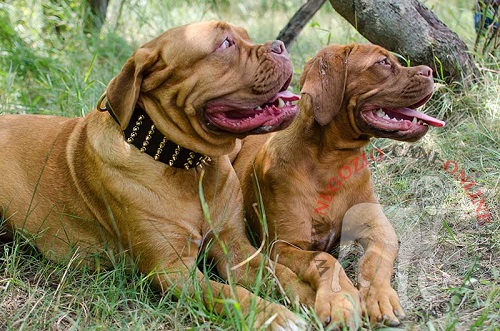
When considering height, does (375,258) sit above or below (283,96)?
below

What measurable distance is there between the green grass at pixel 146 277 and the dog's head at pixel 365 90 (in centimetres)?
73

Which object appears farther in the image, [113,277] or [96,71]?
[96,71]

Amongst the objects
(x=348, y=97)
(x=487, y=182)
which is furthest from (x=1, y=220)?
(x=487, y=182)

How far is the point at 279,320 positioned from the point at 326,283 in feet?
1.15

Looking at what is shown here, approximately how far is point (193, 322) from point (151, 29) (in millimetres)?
5225

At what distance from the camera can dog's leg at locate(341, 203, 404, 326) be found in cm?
332

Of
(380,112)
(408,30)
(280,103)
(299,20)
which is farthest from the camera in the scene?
(299,20)

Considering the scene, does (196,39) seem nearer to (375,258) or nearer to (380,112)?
(380,112)

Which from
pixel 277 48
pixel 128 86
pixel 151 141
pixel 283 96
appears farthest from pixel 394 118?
pixel 128 86

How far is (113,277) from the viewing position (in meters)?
3.80

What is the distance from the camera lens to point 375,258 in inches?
148

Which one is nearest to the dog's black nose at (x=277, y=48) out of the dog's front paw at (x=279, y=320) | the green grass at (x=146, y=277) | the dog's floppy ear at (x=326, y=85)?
the dog's floppy ear at (x=326, y=85)

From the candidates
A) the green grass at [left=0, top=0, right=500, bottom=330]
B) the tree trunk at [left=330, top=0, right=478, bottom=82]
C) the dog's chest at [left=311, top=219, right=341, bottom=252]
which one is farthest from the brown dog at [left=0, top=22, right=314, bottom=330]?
the tree trunk at [left=330, top=0, right=478, bottom=82]

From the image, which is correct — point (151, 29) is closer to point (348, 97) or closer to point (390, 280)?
point (348, 97)
